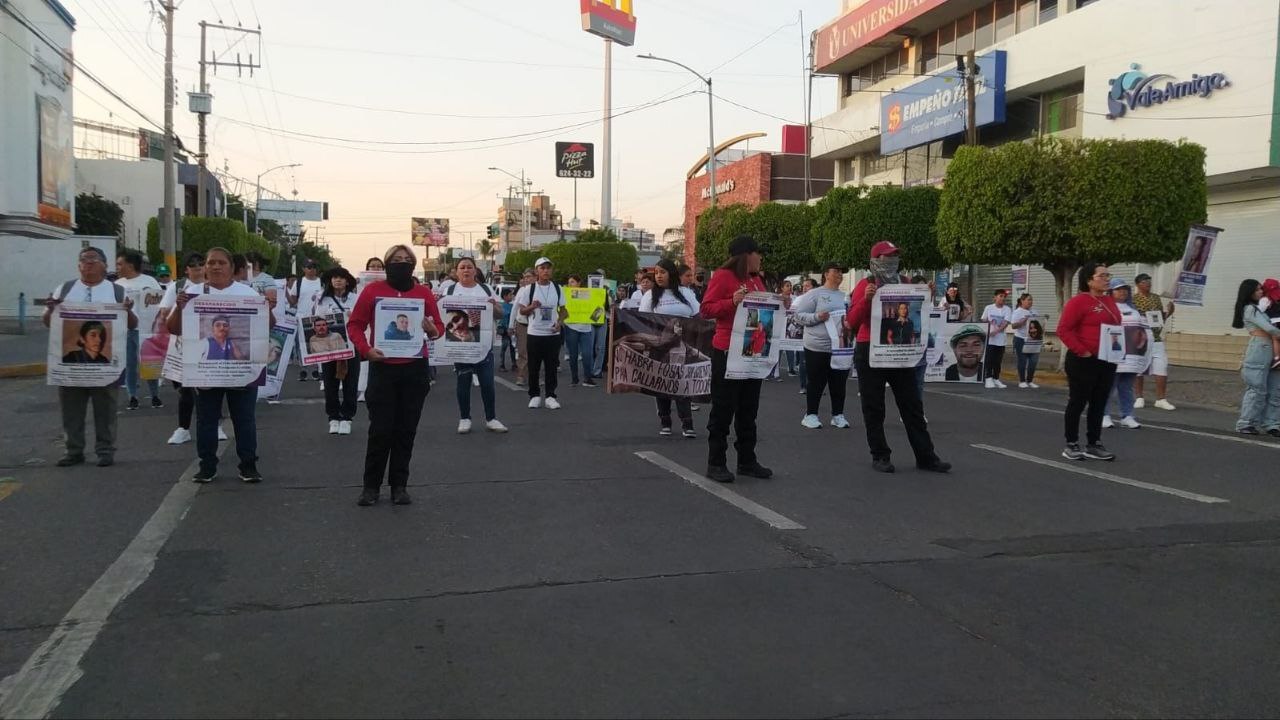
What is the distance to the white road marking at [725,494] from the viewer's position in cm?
615

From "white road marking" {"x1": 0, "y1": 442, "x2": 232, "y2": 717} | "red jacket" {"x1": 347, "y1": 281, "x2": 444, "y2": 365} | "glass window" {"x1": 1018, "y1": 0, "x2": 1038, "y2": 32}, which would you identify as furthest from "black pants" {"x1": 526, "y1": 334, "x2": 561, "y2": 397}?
"glass window" {"x1": 1018, "y1": 0, "x2": 1038, "y2": 32}

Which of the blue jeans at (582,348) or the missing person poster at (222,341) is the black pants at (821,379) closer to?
the blue jeans at (582,348)

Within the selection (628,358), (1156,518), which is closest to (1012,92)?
(628,358)

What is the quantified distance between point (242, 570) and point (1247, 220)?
2443cm

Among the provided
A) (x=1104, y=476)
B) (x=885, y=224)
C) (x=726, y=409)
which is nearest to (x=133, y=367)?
(x=726, y=409)

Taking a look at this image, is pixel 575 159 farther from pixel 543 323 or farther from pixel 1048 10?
pixel 543 323

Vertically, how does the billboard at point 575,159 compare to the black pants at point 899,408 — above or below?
above

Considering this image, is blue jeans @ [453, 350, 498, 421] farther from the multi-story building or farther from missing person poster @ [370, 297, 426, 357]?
the multi-story building

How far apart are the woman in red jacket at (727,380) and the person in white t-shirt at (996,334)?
10887 mm

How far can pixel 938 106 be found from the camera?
33031 millimetres

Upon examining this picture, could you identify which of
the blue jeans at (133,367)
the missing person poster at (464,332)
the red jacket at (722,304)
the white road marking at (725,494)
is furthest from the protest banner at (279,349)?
the red jacket at (722,304)

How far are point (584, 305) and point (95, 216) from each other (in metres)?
51.2

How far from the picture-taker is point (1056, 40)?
90.3 ft

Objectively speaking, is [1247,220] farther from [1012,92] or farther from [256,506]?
[256,506]
